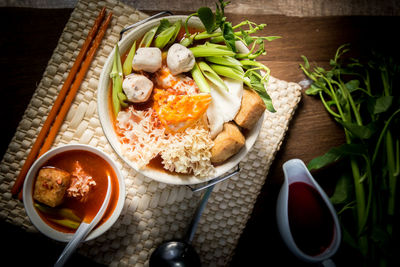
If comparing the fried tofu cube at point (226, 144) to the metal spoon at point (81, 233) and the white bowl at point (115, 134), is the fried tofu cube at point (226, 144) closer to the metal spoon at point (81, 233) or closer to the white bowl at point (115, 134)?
the white bowl at point (115, 134)

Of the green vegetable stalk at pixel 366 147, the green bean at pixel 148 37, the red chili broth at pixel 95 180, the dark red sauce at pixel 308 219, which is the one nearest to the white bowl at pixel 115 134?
the green bean at pixel 148 37

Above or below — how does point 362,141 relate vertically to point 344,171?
above

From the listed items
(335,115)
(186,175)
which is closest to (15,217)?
(186,175)

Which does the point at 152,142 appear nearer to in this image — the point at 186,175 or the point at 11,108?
the point at 186,175

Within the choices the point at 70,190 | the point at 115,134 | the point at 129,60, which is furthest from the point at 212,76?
the point at 70,190

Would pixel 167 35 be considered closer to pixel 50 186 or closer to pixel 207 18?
pixel 207 18
